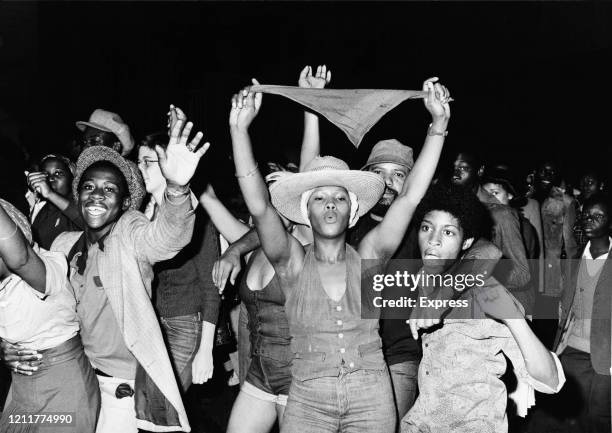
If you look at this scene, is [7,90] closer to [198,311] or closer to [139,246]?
[198,311]

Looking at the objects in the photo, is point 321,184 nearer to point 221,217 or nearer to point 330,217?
point 330,217

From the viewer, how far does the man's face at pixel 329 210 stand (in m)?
3.21

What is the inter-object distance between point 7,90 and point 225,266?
9373mm

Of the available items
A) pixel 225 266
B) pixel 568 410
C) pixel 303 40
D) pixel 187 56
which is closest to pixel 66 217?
pixel 225 266

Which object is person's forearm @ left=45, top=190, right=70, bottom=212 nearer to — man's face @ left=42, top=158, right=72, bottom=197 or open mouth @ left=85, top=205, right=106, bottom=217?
man's face @ left=42, top=158, right=72, bottom=197

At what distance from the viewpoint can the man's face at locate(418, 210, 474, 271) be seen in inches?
131

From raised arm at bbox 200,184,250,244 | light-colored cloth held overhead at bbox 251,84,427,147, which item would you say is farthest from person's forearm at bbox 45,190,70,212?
light-colored cloth held overhead at bbox 251,84,427,147

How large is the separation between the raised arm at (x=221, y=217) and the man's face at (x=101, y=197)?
23.0 inches

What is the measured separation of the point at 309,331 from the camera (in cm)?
309

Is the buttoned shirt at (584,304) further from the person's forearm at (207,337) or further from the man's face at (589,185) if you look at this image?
the man's face at (589,185)

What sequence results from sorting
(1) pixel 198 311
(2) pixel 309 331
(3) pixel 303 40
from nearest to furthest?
(2) pixel 309 331
(1) pixel 198 311
(3) pixel 303 40

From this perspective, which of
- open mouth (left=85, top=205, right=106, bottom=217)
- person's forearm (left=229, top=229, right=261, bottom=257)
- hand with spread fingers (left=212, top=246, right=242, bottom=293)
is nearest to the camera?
open mouth (left=85, top=205, right=106, bottom=217)

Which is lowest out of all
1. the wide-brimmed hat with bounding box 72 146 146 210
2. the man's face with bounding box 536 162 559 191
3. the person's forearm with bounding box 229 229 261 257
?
the person's forearm with bounding box 229 229 261 257

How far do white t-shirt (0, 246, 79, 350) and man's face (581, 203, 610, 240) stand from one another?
383 centimetres
